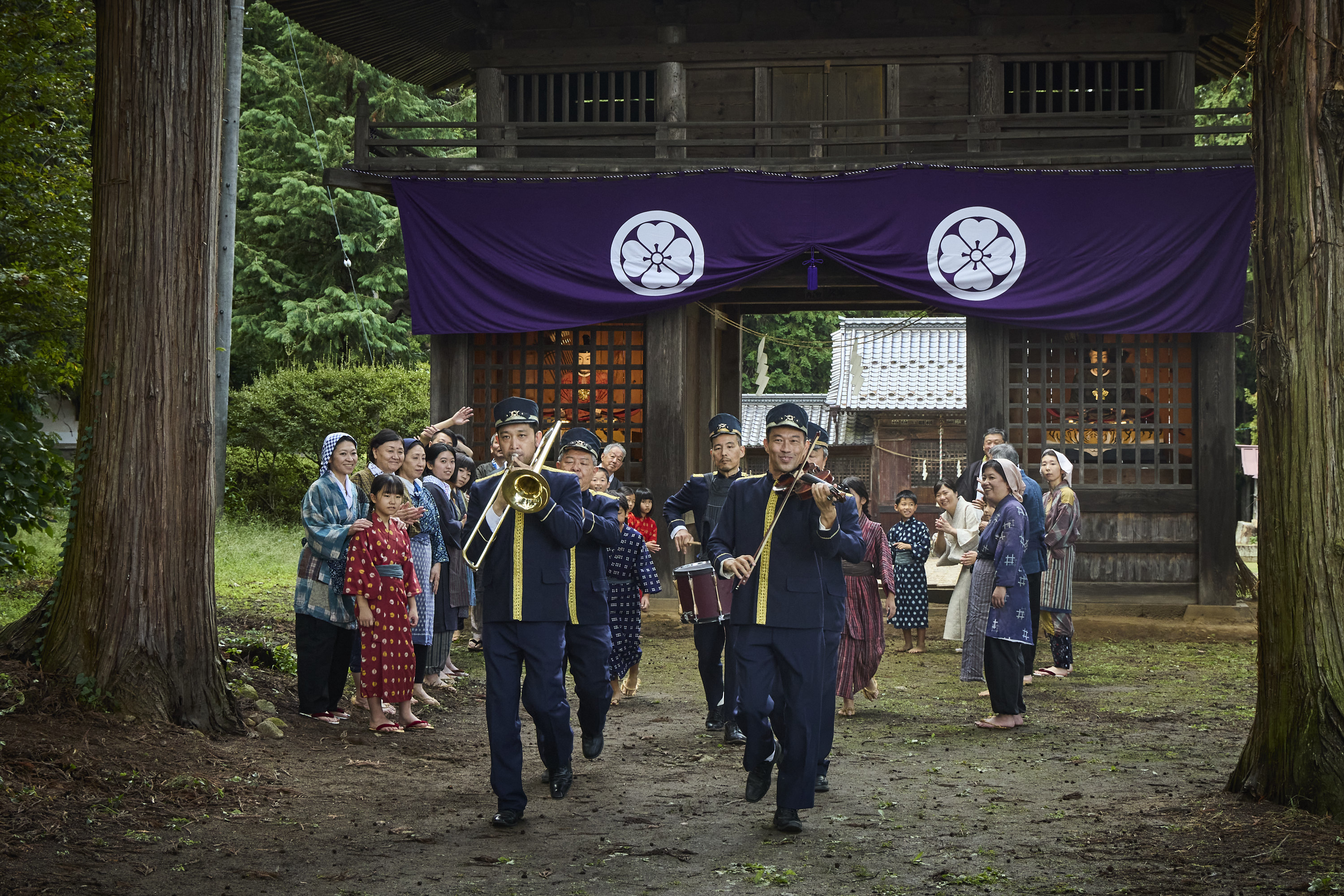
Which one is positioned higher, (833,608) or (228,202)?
(228,202)

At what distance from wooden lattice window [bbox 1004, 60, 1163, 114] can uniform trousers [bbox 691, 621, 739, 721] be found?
8.42 m

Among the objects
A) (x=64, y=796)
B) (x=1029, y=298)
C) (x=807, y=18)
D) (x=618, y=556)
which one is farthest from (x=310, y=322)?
(x=64, y=796)

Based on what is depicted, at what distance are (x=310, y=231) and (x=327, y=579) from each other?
60.6 feet

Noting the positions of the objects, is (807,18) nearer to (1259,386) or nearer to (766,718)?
(1259,386)

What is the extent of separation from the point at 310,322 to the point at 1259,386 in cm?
Result: 2056

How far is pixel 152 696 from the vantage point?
6.60 meters

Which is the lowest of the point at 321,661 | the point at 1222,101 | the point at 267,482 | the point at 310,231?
the point at 321,661

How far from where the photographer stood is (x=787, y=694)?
5406 millimetres

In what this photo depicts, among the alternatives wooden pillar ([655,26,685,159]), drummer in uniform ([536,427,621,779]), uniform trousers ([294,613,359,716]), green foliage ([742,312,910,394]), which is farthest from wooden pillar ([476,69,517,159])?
green foliage ([742,312,910,394])

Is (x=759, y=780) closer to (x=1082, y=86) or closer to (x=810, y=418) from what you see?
(x=1082, y=86)

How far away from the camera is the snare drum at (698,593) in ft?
21.6

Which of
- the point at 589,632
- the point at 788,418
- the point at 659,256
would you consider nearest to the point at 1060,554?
the point at 589,632

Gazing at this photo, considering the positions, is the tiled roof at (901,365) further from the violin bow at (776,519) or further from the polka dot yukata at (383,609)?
the violin bow at (776,519)

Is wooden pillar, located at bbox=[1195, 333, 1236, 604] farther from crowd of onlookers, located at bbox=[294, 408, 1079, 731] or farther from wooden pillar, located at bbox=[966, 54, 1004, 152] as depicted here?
crowd of onlookers, located at bbox=[294, 408, 1079, 731]
